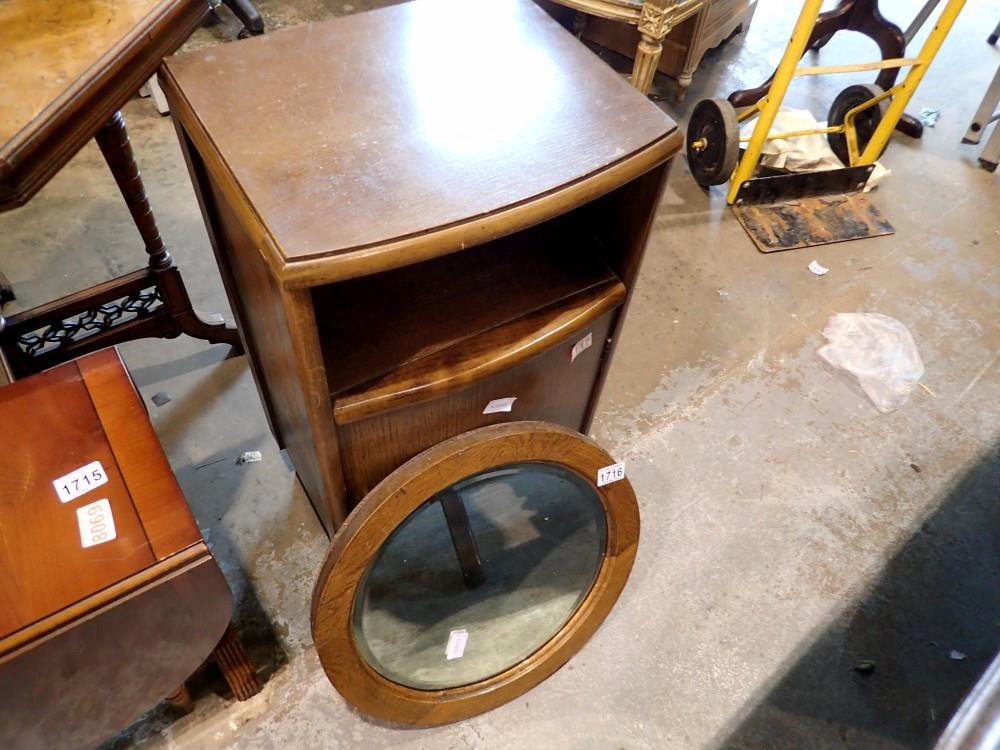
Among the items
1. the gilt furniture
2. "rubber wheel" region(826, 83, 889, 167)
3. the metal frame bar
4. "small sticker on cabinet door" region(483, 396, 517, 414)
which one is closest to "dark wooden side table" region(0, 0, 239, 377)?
"small sticker on cabinet door" region(483, 396, 517, 414)

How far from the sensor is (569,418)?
119 centimetres

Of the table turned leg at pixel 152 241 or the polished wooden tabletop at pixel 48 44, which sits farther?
the table turned leg at pixel 152 241

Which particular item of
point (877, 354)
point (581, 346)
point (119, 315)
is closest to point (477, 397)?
point (581, 346)

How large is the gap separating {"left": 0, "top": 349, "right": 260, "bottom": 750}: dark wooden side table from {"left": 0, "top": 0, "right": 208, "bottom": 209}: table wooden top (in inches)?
10.6

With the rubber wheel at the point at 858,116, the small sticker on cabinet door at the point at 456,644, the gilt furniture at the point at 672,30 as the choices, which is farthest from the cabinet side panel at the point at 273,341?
the rubber wheel at the point at 858,116

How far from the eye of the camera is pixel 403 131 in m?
0.75

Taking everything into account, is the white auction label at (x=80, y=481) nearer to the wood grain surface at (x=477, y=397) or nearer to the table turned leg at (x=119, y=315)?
the wood grain surface at (x=477, y=397)

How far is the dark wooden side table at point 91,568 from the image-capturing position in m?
0.74

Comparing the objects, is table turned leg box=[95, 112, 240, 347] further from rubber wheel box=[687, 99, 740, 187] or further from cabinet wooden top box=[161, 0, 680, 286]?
rubber wheel box=[687, 99, 740, 187]

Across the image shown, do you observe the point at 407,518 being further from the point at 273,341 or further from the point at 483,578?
the point at 483,578

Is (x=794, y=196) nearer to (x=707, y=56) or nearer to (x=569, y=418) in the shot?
(x=707, y=56)

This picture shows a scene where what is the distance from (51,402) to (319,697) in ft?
2.06

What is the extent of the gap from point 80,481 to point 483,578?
2.13ft

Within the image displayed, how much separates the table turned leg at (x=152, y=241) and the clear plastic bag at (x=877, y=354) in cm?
144
